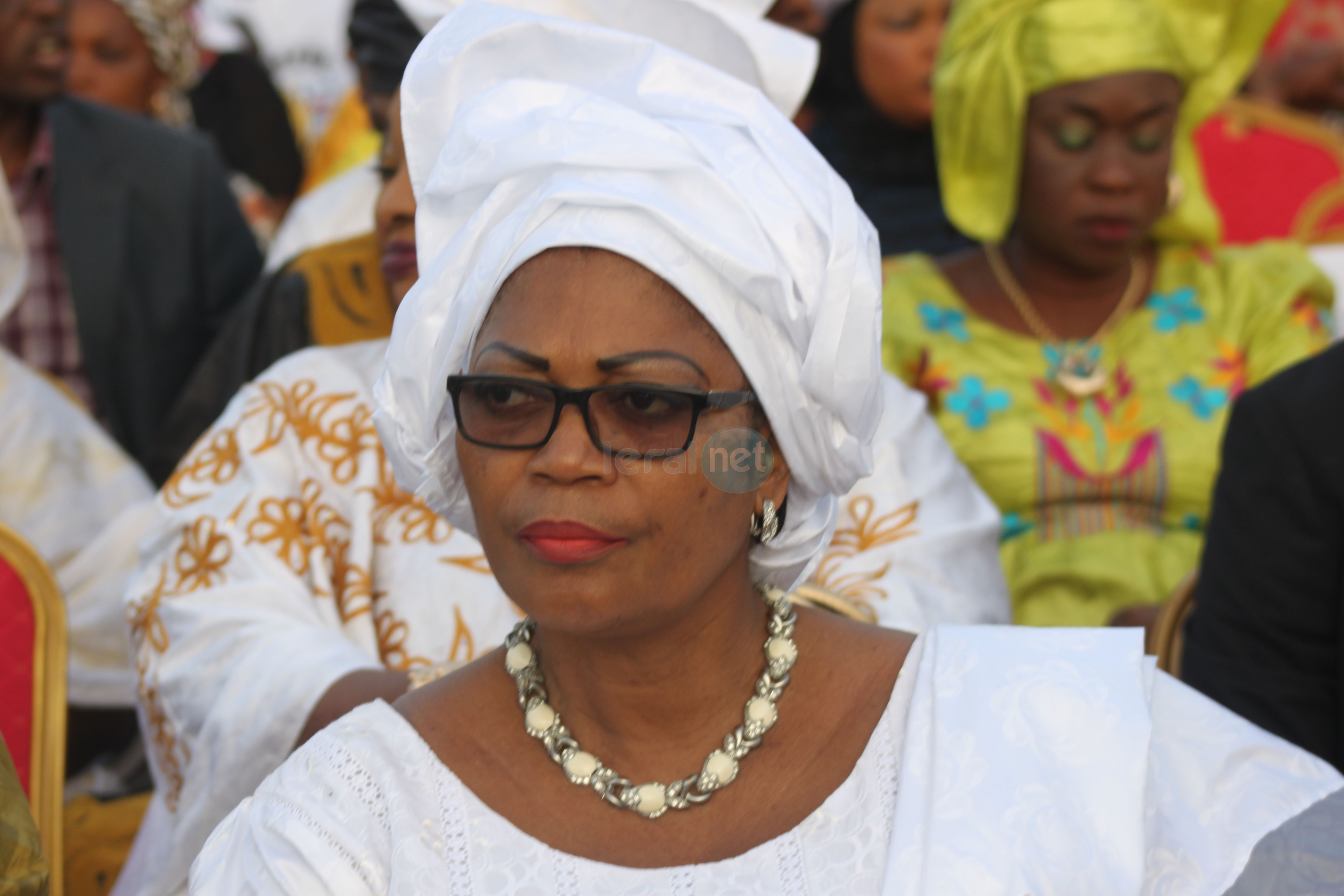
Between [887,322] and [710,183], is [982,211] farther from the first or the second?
[710,183]

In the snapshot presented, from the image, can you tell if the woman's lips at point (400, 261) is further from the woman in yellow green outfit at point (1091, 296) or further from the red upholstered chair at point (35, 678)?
the woman in yellow green outfit at point (1091, 296)

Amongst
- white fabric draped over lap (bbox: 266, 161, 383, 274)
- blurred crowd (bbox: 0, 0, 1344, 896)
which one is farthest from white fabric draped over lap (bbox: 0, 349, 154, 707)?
white fabric draped over lap (bbox: 266, 161, 383, 274)

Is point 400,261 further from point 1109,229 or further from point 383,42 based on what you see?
point 1109,229

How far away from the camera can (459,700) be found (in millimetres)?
2080

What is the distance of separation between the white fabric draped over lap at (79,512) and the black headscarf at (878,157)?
8.72 ft

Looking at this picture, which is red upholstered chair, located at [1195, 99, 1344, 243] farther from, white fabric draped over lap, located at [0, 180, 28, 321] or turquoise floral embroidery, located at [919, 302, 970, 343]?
white fabric draped over lap, located at [0, 180, 28, 321]

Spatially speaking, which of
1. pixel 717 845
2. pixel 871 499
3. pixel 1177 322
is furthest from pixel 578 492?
pixel 1177 322

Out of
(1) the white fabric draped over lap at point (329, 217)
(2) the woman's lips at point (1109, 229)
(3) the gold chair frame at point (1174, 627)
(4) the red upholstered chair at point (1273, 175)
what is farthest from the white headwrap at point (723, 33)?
(4) the red upholstered chair at point (1273, 175)

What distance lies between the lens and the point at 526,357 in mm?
1871

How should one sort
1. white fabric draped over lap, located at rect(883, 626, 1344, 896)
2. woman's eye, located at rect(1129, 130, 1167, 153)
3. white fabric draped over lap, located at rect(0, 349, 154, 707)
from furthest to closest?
woman's eye, located at rect(1129, 130, 1167, 153) → white fabric draped over lap, located at rect(0, 349, 154, 707) → white fabric draped over lap, located at rect(883, 626, 1344, 896)

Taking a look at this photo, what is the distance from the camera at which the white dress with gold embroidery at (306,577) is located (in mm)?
2641

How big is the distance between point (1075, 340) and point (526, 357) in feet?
8.28

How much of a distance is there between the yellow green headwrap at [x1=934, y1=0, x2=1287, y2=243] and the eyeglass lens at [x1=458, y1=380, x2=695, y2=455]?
2.51 metres

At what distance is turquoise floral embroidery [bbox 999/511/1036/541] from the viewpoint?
376cm
